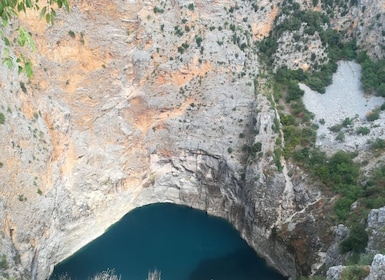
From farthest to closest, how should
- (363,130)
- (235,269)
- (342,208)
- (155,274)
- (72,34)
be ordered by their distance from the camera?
1. (72,34)
2. (363,130)
3. (235,269)
4. (155,274)
5. (342,208)

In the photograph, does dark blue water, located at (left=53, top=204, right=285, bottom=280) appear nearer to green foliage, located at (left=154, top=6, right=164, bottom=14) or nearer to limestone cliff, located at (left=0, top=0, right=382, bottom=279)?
limestone cliff, located at (left=0, top=0, right=382, bottom=279)

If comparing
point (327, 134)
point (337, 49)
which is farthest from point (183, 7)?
point (327, 134)

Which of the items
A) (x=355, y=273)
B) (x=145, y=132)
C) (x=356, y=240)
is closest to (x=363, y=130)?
(x=356, y=240)

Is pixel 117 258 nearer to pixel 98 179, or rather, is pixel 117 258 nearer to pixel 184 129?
pixel 98 179

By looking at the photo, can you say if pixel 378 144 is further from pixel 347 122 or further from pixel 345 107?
pixel 345 107

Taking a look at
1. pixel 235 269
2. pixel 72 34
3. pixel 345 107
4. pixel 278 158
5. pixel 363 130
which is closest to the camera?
pixel 235 269

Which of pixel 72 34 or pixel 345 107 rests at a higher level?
pixel 72 34

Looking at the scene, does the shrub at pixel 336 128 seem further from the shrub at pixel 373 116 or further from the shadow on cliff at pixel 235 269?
the shadow on cliff at pixel 235 269
